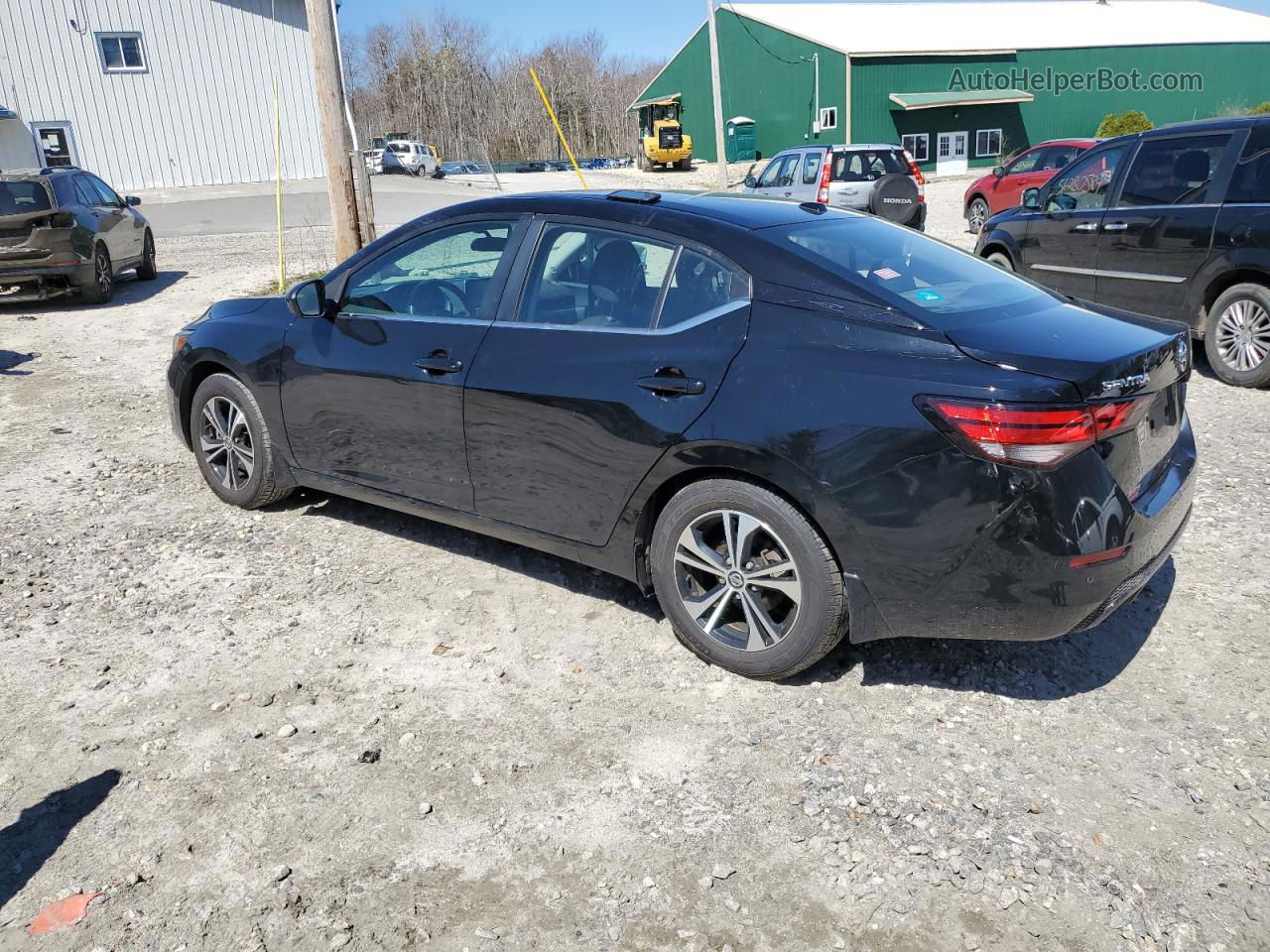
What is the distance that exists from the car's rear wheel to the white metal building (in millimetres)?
24789

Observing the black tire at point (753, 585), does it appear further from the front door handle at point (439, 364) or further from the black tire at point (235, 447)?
the black tire at point (235, 447)

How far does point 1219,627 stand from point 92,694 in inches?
167

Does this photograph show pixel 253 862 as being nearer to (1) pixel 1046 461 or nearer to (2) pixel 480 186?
(1) pixel 1046 461

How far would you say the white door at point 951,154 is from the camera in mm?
42188

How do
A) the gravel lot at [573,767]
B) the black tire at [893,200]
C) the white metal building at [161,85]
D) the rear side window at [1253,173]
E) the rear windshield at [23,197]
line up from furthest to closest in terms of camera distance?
the white metal building at [161,85]
the black tire at [893,200]
the rear windshield at [23,197]
the rear side window at [1253,173]
the gravel lot at [573,767]

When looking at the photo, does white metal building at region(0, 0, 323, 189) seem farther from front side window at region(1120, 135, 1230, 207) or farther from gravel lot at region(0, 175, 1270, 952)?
gravel lot at region(0, 175, 1270, 952)

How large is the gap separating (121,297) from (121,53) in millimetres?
24756

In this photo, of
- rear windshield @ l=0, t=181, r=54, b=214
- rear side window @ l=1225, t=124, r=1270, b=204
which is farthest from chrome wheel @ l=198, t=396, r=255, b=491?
rear windshield @ l=0, t=181, r=54, b=214

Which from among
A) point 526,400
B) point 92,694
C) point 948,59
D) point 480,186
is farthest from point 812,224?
point 948,59

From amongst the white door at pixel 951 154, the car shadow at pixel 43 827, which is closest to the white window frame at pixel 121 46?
the white door at pixel 951 154

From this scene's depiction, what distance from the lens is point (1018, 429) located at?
3.01 meters

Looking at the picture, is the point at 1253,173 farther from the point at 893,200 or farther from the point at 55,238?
the point at 55,238
